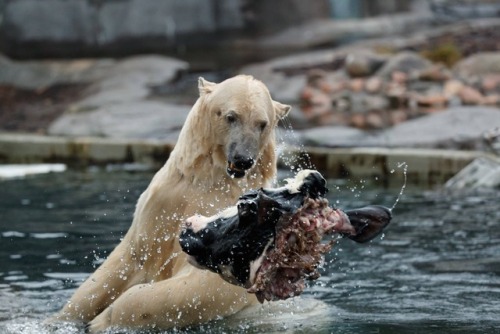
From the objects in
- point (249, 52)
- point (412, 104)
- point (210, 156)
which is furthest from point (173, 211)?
point (249, 52)

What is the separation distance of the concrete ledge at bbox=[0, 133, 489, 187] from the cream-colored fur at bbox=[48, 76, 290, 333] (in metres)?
4.20

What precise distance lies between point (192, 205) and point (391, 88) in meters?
8.70

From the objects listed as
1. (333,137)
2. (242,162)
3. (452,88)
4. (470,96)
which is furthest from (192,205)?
(452,88)

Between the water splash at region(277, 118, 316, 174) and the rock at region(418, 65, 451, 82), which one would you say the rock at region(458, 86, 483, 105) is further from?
the water splash at region(277, 118, 316, 174)

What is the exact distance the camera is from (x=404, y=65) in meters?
14.0

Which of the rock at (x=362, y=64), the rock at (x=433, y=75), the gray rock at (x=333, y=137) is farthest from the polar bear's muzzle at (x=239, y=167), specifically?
the rock at (x=362, y=64)

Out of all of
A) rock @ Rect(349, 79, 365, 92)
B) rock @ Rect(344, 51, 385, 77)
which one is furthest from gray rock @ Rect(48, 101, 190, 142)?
rock @ Rect(344, 51, 385, 77)

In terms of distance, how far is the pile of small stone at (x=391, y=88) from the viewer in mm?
12219

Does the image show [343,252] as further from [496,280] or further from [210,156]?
[210,156]

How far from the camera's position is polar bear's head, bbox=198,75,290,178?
4.63 meters

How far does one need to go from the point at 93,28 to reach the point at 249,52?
95.6 inches

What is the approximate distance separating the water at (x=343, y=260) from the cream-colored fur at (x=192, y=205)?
17 centimetres

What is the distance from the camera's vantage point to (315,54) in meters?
15.7

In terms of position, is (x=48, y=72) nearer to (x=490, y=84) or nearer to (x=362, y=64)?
(x=362, y=64)
